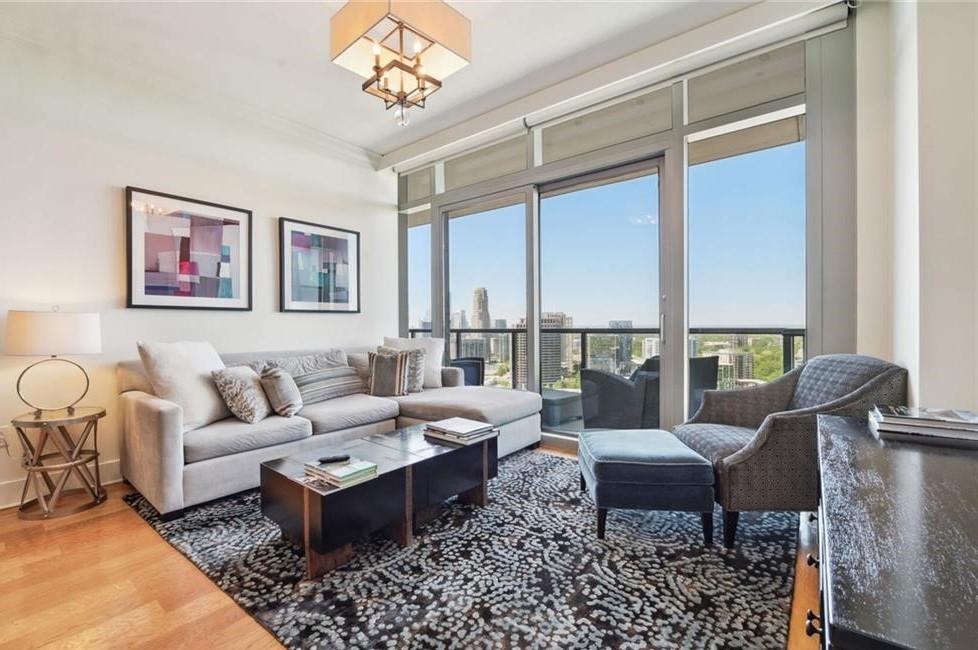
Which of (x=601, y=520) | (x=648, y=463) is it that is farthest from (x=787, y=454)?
(x=601, y=520)

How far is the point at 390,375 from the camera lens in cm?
367

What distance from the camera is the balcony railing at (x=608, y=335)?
282 cm

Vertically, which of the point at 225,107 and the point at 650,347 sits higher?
the point at 225,107

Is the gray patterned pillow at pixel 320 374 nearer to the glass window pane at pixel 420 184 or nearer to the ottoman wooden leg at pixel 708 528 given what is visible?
the glass window pane at pixel 420 184

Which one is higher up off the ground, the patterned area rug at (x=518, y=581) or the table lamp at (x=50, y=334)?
the table lamp at (x=50, y=334)

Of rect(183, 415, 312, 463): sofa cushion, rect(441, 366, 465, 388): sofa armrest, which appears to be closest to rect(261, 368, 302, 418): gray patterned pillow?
rect(183, 415, 312, 463): sofa cushion

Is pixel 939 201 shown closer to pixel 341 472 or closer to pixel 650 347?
pixel 650 347

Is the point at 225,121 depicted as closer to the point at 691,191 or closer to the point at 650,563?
the point at 691,191

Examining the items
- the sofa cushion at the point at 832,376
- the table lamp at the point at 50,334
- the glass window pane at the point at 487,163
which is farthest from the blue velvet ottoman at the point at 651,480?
the table lamp at the point at 50,334

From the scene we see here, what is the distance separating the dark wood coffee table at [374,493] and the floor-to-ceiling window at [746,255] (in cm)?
176

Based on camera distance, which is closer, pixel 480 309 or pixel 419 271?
pixel 480 309

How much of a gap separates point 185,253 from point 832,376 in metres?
4.24

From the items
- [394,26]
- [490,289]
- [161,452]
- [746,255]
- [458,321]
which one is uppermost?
[394,26]

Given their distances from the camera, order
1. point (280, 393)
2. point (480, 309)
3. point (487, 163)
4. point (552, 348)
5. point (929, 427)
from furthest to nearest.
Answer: point (480, 309)
point (487, 163)
point (552, 348)
point (280, 393)
point (929, 427)
